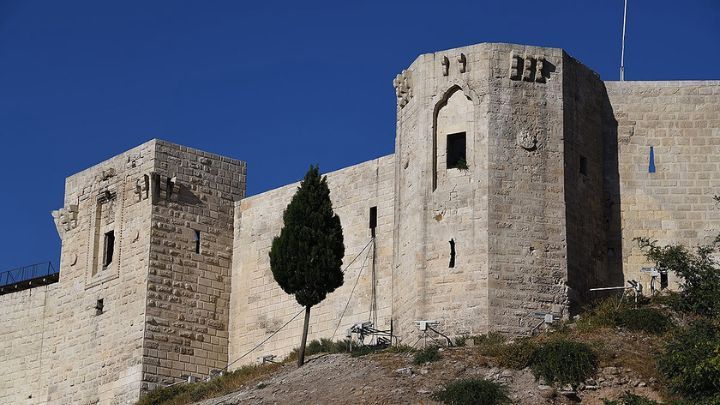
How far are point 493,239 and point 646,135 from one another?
468cm

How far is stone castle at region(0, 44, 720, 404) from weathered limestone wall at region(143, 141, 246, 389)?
0.13 feet

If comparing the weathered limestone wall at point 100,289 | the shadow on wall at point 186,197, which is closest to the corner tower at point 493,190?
the shadow on wall at point 186,197

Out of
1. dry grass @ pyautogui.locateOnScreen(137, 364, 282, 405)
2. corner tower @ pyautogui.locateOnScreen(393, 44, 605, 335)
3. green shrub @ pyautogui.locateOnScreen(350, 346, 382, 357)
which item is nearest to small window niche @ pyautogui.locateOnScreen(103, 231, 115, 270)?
dry grass @ pyautogui.locateOnScreen(137, 364, 282, 405)

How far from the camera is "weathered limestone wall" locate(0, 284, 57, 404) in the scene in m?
43.4

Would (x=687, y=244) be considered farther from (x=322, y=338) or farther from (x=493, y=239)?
(x=322, y=338)

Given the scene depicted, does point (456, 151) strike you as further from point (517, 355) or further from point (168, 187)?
point (168, 187)

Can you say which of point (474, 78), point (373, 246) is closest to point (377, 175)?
point (373, 246)

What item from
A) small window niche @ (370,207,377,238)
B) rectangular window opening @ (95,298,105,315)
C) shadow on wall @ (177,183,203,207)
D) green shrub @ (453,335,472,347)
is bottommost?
green shrub @ (453,335,472,347)

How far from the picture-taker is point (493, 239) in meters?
33.2

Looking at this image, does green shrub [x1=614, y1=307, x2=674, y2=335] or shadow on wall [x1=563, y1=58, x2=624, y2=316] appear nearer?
green shrub [x1=614, y1=307, x2=674, y2=335]

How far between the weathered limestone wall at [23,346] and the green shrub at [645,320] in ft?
53.3

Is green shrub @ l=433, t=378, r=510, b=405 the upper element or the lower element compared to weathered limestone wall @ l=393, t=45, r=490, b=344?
lower

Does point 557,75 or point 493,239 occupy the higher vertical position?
point 557,75

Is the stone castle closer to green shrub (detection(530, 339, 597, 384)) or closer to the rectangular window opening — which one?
the rectangular window opening
